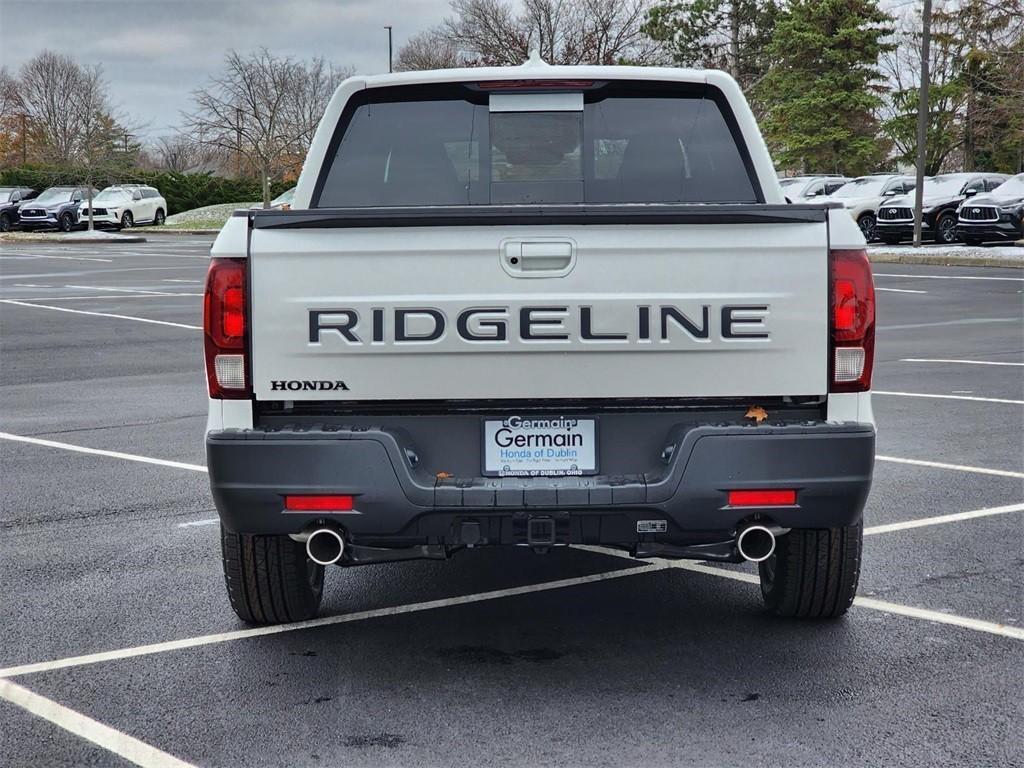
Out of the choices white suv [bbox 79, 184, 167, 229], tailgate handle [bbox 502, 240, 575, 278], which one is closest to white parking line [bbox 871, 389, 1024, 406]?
tailgate handle [bbox 502, 240, 575, 278]

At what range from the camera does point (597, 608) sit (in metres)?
5.62

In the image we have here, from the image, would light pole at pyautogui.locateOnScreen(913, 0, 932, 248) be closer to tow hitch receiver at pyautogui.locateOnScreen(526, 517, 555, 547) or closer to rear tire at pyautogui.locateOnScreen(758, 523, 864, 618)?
rear tire at pyautogui.locateOnScreen(758, 523, 864, 618)

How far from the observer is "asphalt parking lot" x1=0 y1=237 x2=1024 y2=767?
414 cm

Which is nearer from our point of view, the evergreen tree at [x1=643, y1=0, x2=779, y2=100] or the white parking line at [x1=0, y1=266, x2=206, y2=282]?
the white parking line at [x1=0, y1=266, x2=206, y2=282]

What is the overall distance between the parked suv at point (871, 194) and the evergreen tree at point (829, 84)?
17.2 m

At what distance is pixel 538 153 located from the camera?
5.53 meters

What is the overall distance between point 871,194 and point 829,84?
62.1 feet

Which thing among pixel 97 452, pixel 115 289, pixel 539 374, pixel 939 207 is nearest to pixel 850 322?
pixel 539 374

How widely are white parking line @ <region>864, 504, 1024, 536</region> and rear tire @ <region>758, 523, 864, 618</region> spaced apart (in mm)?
1641

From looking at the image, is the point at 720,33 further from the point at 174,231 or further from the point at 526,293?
the point at 526,293

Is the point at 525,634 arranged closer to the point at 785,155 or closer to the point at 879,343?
the point at 879,343

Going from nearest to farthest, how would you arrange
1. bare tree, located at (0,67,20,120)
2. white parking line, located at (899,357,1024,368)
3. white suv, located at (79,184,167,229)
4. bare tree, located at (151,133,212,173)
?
white parking line, located at (899,357,1024,368) < white suv, located at (79,184,167,229) < bare tree, located at (0,67,20,120) < bare tree, located at (151,133,212,173)

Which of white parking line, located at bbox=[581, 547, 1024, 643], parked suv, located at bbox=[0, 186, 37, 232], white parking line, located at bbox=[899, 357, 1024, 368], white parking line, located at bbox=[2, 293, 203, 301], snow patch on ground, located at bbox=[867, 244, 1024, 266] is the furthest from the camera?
parked suv, located at bbox=[0, 186, 37, 232]

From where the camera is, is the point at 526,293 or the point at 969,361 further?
Result: the point at 969,361
